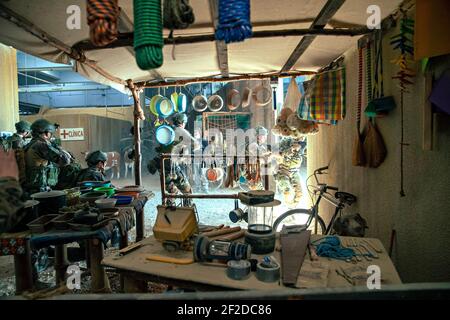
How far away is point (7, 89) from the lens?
322 inches

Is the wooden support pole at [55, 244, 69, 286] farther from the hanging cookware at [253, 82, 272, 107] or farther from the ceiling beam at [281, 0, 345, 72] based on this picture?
the hanging cookware at [253, 82, 272, 107]

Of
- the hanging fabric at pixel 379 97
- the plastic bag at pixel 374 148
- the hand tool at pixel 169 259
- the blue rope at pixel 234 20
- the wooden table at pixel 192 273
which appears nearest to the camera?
the blue rope at pixel 234 20

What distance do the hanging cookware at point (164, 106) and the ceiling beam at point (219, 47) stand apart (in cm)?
154

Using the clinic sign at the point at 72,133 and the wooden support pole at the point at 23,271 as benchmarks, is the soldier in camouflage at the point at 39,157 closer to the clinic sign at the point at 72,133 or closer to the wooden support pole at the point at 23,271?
the wooden support pole at the point at 23,271

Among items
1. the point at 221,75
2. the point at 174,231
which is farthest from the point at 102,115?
the point at 174,231

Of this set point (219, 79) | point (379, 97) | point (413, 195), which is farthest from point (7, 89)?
point (413, 195)

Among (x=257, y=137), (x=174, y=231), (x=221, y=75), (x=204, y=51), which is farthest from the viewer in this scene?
(x=257, y=137)

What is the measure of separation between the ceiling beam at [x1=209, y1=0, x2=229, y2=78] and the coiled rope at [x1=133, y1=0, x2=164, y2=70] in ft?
3.43

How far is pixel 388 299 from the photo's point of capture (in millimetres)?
1290

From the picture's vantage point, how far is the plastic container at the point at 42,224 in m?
2.62

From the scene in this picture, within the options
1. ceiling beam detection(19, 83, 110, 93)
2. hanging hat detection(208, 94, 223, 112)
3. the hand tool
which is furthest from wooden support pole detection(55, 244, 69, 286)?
ceiling beam detection(19, 83, 110, 93)

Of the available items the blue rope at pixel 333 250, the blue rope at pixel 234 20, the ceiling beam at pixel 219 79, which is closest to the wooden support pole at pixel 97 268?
the blue rope at pixel 333 250
